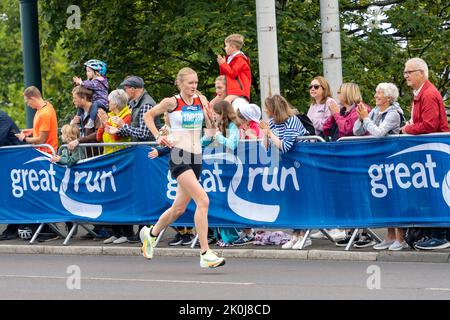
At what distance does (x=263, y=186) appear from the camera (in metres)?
15.2

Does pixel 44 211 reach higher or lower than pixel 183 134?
lower

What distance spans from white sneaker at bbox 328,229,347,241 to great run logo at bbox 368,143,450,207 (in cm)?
119

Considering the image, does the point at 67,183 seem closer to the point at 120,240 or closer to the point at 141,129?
the point at 120,240

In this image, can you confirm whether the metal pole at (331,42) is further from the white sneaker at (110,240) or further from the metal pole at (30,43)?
the metal pole at (30,43)

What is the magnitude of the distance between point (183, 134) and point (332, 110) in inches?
94.7

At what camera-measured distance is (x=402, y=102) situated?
75.0ft

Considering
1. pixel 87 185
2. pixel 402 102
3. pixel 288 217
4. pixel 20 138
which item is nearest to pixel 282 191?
pixel 288 217

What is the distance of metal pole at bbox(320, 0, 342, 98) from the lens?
18078 mm

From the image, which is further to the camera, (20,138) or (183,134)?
(20,138)

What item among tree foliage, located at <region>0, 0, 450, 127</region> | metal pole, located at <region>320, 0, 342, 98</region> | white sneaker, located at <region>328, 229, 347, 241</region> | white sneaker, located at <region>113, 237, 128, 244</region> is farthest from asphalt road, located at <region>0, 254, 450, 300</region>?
tree foliage, located at <region>0, 0, 450, 127</region>

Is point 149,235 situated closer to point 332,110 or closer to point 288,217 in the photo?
point 288,217

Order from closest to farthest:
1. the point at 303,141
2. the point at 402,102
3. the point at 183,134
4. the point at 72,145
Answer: the point at 183,134
the point at 303,141
the point at 72,145
the point at 402,102

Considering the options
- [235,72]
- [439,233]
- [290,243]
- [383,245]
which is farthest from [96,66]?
[439,233]

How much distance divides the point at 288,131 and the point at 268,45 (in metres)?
2.42
